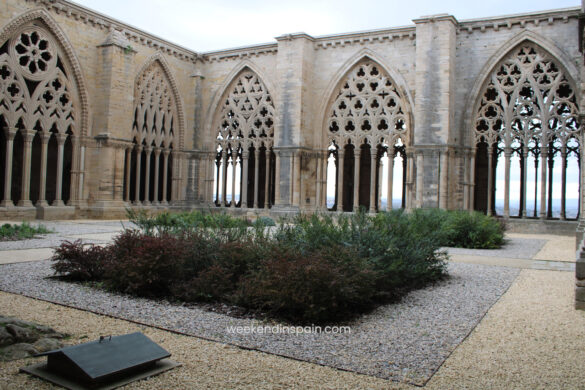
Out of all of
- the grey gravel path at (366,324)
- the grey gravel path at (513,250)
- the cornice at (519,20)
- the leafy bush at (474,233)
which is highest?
the cornice at (519,20)

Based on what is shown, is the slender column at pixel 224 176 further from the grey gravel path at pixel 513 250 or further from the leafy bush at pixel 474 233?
the grey gravel path at pixel 513 250

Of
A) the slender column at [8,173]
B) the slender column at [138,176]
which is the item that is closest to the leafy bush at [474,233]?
the slender column at [138,176]

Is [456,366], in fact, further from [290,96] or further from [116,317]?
[290,96]

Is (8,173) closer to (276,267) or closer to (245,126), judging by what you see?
(245,126)

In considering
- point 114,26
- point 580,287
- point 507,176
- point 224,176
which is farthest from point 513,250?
point 114,26

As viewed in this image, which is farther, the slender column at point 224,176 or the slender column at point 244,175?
the slender column at point 224,176

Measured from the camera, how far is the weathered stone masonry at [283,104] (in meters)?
15.8

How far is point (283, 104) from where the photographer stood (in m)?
19.1

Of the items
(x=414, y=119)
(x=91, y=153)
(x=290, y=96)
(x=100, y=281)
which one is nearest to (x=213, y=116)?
(x=290, y=96)

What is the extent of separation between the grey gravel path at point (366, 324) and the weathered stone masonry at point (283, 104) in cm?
1040

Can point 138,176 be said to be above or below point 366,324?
above

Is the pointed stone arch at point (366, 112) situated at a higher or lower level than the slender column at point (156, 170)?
higher

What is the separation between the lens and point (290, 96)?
18938 millimetres

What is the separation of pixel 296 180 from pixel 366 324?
47.2 feet
